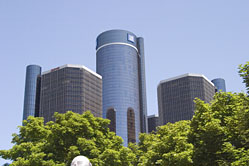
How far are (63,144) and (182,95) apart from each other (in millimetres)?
163002

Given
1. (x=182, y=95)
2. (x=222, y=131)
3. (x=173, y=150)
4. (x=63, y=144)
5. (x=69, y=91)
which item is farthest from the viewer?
(x=182, y=95)

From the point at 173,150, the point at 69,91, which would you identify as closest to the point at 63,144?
the point at 173,150

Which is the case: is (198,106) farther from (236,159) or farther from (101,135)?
(101,135)

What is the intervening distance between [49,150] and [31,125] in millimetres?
3902

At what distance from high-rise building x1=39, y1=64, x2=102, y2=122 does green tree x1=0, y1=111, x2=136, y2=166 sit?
13252 centimetres

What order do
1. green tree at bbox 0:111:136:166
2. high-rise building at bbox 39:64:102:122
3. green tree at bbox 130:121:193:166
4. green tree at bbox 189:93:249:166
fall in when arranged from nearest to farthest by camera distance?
green tree at bbox 189:93:249:166, green tree at bbox 130:121:193:166, green tree at bbox 0:111:136:166, high-rise building at bbox 39:64:102:122

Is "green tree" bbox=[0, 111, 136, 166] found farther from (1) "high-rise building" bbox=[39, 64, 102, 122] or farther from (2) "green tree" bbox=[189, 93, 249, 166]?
(1) "high-rise building" bbox=[39, 64, 102, 122]

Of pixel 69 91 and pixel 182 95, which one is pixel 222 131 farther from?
pixel 182 95

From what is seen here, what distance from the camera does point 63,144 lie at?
113 ft

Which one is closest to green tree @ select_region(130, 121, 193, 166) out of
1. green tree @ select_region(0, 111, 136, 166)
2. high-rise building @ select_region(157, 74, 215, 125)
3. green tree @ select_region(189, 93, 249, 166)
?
green tree @ select_region(189, 93, 249, 166)

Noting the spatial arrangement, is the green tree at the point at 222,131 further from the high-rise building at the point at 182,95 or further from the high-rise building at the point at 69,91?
the high-rise building at the point at 182,95

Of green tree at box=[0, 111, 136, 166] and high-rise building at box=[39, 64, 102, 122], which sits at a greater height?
high-rise building at box=[39, 64, 102, 122]

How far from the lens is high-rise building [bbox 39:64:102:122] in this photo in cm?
17138

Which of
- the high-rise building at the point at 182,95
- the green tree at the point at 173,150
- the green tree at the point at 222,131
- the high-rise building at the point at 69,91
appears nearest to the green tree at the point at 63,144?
the green tree at the point at 173,150
